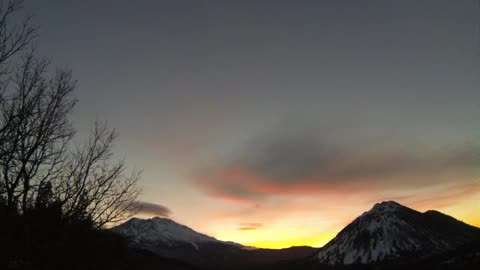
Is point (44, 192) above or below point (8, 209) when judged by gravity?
above

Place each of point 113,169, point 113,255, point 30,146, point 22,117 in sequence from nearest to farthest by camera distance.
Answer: point 22,117, point 30,146, point 113,169, point 113,255

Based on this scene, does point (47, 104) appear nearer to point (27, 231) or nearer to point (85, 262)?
point (27, 231)

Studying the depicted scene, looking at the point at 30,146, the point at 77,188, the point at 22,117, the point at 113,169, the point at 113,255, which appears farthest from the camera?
the point at 113,255

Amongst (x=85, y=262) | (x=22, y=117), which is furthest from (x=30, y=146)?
(x=85, y=262)

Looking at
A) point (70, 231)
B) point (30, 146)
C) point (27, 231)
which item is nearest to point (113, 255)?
point (70, 231)

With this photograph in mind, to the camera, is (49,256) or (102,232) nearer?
(49,256)

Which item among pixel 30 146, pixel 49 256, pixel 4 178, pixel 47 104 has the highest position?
pixel 47 104

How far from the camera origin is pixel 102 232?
26828mm

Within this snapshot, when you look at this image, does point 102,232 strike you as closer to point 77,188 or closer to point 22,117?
point 77,188

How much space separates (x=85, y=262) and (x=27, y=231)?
231 inches

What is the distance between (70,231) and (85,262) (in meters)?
4.10

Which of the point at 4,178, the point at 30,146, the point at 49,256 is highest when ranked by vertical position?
the point at 30,146

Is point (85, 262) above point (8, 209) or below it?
below

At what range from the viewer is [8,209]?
68.3 feet
